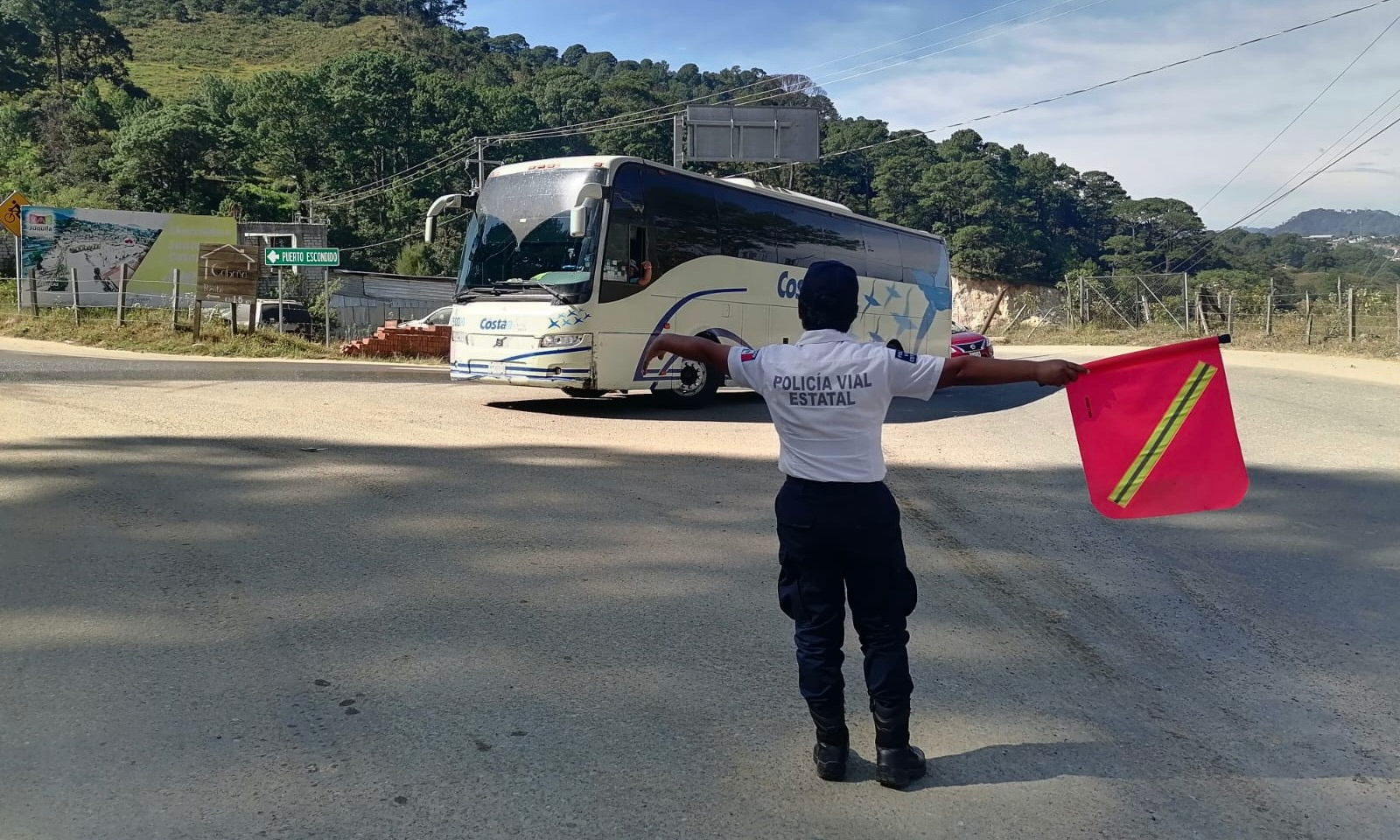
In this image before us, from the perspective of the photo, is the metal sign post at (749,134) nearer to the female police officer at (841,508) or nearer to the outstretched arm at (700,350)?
the outstretched arm at (700,350)

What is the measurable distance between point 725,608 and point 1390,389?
692 inches

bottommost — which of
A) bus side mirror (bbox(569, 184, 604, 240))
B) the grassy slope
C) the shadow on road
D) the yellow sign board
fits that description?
the shadow on road

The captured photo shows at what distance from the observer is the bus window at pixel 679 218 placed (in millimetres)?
13898

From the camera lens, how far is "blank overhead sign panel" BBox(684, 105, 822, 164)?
3372 cm

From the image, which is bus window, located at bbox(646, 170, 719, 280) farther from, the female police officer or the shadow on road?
the female police officer

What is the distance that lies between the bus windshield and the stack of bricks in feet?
47.7

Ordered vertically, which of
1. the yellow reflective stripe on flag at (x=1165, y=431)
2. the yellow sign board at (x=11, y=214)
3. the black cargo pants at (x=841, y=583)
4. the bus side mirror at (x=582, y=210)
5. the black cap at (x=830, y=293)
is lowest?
the black cargo pants at (x=841, y=583)

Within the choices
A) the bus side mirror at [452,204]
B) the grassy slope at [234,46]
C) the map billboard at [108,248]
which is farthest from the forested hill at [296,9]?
the bus side mirror at [452,204]

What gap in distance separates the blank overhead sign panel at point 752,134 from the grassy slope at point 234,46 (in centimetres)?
8645

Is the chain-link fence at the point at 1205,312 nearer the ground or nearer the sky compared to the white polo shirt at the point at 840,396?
nearer the sky

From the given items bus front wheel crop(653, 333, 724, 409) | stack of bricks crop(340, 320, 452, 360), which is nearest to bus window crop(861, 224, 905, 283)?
bus front wheel crop(653, 333, 724, 409)

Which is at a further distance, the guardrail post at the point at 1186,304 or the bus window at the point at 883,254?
the guardrail post at the point at 1186,304

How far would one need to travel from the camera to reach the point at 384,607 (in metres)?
5.09

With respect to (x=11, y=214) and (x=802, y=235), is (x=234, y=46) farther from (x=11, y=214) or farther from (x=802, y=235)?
(x=802, y=235)
